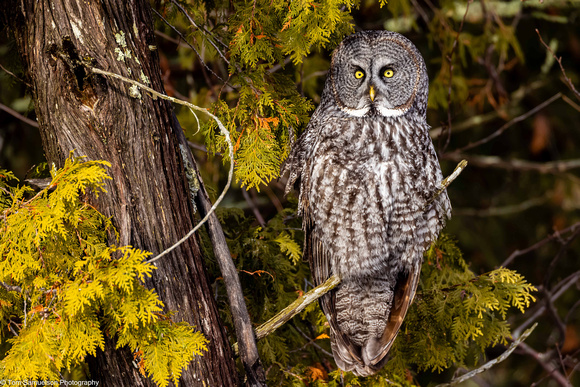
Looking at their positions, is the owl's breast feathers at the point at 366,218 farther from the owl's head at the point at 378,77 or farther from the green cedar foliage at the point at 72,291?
the green cedar foliage at the point at 72,291

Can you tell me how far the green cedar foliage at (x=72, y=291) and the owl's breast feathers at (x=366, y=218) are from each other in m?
1.10

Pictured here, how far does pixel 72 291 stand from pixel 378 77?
5.82 feet

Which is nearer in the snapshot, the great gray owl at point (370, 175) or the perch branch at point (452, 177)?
the perch branch at point (452, 177)

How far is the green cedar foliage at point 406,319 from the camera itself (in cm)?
278

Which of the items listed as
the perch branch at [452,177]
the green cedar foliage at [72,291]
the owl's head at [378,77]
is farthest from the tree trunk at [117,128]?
the perch branch at [452,177]

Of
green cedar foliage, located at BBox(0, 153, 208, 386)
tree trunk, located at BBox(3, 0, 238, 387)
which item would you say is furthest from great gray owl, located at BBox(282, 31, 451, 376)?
green cedar foliage, located at BBox(0, 153, 208, 386)

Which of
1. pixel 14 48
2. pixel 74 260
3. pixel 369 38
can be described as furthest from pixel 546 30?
pixel 74 260

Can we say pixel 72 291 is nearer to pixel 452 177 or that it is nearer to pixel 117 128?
pixel 117 128

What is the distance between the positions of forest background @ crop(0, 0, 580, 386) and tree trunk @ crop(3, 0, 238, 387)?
1.29ft

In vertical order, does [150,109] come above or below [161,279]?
above

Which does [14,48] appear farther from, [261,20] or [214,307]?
[214,307]

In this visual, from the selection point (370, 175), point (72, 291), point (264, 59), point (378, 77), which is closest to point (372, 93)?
point (378, 77)

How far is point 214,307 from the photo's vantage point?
7.38 ft

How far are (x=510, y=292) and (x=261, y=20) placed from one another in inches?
68.0
